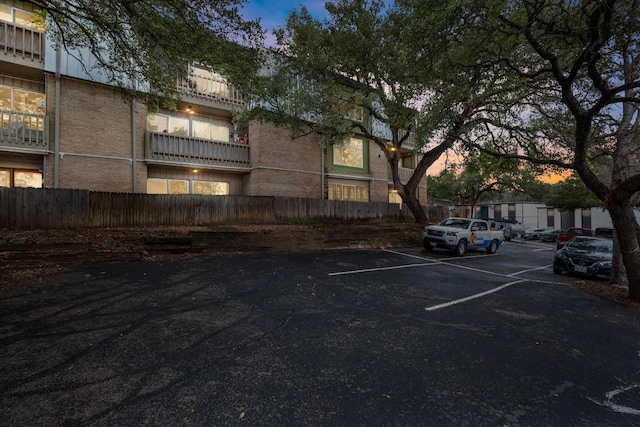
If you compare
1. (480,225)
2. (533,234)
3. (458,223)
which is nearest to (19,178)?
(458,223)

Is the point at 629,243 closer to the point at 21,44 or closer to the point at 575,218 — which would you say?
the point at 21,44

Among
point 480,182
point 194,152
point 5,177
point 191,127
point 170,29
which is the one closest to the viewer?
point 170,29

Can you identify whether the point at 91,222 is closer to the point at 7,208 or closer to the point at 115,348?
the point at 7,208

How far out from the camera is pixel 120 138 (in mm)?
14703

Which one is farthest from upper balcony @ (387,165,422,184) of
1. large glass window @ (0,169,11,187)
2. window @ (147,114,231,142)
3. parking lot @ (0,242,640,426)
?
large glass window @ (0,169,11,187)

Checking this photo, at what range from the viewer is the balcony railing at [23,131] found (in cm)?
1227

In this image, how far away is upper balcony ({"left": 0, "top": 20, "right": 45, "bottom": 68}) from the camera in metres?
12.4

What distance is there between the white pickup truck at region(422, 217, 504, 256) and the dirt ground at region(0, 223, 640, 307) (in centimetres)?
416

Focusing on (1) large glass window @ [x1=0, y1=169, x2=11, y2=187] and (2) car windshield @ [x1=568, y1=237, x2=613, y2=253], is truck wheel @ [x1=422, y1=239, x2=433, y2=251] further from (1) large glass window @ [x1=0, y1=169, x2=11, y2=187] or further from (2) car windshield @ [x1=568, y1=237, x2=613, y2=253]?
(1) large glass window @ [x1=0, y1=169, x2=11, y2=187]

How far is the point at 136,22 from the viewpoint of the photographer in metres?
8.84

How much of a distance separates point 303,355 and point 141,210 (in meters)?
11.7

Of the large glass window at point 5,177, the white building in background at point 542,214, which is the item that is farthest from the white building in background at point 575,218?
the large glass window at point 5,177

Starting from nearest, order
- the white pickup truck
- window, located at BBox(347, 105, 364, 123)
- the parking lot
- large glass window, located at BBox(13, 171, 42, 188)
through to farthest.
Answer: the parking lot → large glass window, located at BBox(13, 171, 42, 188) → the white pickup truck → window, located at BBox(347, 105, 364, 123)

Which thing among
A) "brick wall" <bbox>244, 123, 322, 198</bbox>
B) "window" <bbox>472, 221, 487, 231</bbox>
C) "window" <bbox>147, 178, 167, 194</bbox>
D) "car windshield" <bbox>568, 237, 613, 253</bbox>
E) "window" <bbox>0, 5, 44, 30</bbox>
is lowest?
"car windshield" <bbox>568, 237, 613, 253</bbox>
